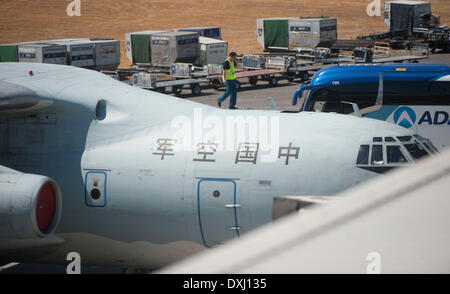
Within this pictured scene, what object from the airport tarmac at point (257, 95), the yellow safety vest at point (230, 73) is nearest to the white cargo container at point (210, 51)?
the airport tarmac at point (257, 95)

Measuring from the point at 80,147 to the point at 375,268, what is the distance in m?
9.60

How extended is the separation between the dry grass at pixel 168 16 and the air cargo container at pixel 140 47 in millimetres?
19200

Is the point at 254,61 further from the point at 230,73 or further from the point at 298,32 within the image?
the point at 230,73

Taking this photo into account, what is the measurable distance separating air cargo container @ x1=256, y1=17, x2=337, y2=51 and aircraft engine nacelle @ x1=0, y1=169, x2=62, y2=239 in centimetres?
3839

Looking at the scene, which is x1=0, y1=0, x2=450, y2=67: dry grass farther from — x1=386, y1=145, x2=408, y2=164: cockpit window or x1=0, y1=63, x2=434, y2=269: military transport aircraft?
x1=386, y1=145, x2=408, y2=164: cockpit window

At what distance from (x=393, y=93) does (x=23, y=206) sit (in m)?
15.4

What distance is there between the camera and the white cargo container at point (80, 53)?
36.2 meters

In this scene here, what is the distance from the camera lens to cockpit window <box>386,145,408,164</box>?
10852 millimetres

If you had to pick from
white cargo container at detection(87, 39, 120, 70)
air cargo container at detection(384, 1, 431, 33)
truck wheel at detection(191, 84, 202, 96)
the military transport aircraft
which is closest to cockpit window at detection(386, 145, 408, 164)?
the military transport aircraft

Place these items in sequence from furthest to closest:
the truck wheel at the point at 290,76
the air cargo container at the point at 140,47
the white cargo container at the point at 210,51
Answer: the truck wheel at the point at 290,76, the white cargo container at the point at 210,51, the air cargo container at the point at 140,47

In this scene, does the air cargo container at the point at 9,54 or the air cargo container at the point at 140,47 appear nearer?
the air cargo container at the point at 9,54

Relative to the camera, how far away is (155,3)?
8731cm

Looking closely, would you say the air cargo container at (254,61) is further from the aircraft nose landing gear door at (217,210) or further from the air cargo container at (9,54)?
the aircraft nose landing gear door at (217,210)

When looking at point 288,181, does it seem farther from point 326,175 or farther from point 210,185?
point 210,185
